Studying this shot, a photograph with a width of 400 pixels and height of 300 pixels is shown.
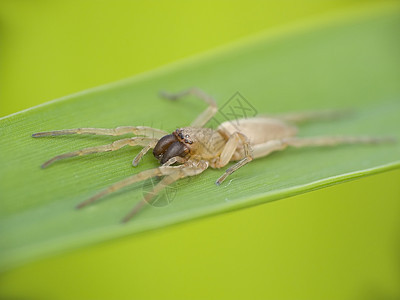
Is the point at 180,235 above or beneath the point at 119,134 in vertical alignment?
beneath

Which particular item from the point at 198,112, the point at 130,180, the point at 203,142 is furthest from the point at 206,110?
the point at 130,180

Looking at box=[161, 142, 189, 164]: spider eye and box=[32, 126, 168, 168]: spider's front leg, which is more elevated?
box=[32, 126, 168, 168]: spider's front leg

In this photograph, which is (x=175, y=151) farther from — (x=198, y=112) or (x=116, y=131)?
(x=198, y=112)

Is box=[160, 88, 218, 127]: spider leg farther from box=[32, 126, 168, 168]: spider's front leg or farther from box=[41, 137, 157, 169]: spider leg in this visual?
box=[41, 137, 157, 169]: spider leg

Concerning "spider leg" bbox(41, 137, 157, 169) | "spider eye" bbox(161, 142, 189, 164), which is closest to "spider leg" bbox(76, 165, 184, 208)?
"spider eye" bbox(161, 142, 189, 164)

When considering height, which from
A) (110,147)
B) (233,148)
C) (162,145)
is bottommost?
(233,148)

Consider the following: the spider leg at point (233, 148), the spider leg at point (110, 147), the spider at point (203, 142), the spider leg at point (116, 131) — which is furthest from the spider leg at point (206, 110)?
the spider leg at point (110, 147)
